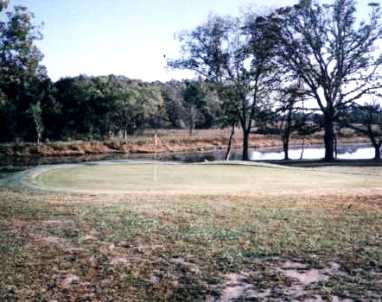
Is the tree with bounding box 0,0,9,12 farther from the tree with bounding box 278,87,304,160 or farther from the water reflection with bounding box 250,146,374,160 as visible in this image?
the water reflection with bounding box 250,146,374,160

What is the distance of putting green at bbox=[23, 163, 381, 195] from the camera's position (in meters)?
16.2

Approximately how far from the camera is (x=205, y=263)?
764cm

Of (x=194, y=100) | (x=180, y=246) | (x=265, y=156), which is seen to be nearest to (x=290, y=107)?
(x=265, y=156)

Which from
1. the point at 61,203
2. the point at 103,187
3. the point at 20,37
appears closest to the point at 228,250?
the point at 61,203

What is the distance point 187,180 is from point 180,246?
33.6ft

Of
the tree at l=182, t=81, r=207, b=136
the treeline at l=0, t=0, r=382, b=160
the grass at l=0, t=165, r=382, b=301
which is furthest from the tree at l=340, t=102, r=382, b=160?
the tree at l=182, t=81, r=207, b=136

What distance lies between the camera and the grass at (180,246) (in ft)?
22.1

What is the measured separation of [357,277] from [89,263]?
4.16m

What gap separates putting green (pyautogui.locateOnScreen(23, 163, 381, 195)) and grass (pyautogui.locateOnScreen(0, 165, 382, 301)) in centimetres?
219

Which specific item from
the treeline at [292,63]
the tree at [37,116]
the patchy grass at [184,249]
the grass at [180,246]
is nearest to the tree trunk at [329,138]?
the treeline at [292,63]

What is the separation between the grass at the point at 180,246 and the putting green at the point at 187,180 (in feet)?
7.17

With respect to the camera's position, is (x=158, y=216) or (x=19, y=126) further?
(x=19, y=126)

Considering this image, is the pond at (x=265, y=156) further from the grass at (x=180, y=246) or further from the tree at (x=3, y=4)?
the grass at (x=180, y=246)

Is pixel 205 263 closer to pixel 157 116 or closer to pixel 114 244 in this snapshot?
pixel 114 244
